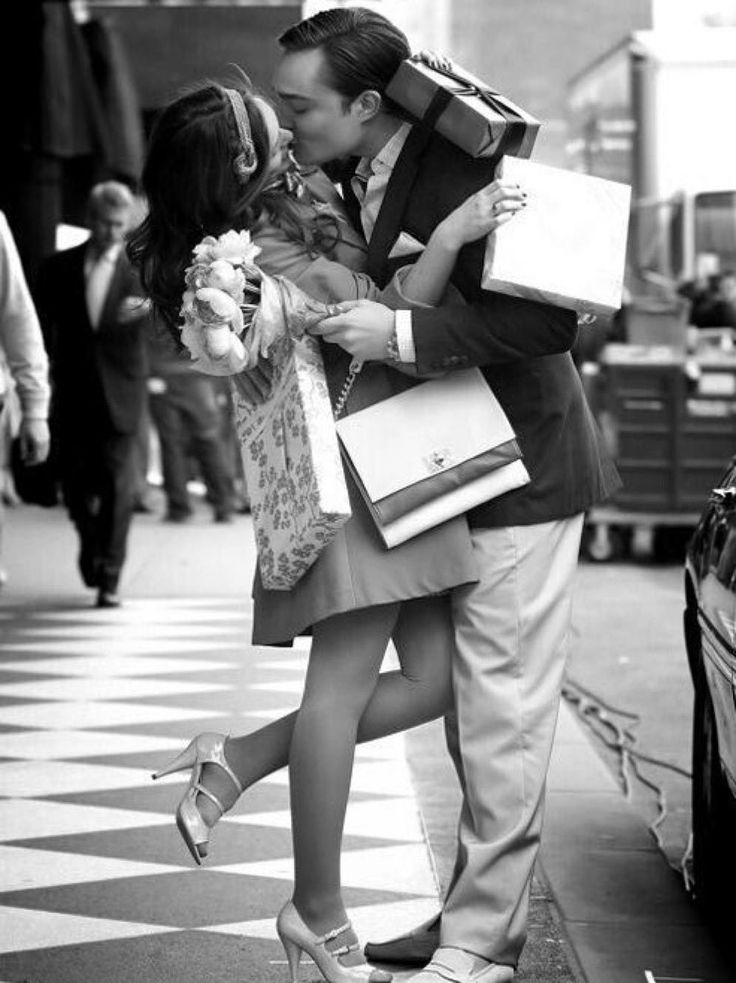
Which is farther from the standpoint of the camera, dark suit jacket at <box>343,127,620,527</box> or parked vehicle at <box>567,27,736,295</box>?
parked vehicle at <box>567,27,736,295</box>

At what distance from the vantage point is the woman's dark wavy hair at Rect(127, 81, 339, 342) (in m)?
3.62

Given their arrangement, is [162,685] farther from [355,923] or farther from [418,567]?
[418,567]

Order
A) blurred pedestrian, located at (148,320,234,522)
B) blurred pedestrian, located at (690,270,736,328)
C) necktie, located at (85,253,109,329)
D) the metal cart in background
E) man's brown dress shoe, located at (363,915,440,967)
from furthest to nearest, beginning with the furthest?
blurred pedestrian, located at (690,270,736,328) < blurred pedestrian, located at (148,320,234,522) < the metal cart in background < necktie, located at (85,253,109,329) < man's brown dress shoe, located at (363,915,440,967)

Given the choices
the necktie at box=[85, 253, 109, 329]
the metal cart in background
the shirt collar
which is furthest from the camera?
the metal cart in background

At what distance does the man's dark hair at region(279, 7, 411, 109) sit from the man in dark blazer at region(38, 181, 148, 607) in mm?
6398

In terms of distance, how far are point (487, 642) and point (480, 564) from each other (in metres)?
0.14

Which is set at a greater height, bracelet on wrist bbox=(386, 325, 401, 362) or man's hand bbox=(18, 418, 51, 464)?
bracelet on wrist bbox=(386, 325, 401, 362)

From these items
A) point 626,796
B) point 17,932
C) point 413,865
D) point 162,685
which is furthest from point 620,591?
point 17,932

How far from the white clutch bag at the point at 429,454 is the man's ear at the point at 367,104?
0.49 m

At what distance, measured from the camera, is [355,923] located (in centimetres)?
445

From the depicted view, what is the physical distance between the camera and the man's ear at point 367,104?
3.70 metres

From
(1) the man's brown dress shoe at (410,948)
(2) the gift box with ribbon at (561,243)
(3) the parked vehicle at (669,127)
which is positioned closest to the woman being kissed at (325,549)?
(2) the gift box with ribbon at (561,243)

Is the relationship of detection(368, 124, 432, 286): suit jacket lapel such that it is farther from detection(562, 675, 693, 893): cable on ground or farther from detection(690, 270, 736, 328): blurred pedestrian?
detection(690, 270, 736, 328): blurred pedestrian

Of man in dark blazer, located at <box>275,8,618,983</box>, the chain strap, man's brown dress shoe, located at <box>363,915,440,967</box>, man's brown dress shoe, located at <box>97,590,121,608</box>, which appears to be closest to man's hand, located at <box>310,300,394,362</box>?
man in dark blazer, located at <box>275,8,618,983</box>
